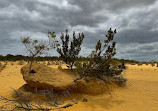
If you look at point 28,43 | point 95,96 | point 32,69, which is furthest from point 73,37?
point 95,96

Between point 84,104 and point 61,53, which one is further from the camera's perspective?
point 61,53

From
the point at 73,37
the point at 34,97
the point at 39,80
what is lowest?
the point at 34,97

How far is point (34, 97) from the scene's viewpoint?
4.80 metres

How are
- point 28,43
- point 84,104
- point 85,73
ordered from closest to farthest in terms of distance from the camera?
point 84,104 < point 85,73 < point 28,43

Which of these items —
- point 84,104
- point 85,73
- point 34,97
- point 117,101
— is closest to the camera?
point 84,104

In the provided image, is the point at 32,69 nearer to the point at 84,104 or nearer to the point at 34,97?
the point at 34,97

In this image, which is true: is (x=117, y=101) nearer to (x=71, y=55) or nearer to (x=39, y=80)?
(x=39, y=80)

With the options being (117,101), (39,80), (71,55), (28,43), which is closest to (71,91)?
(39,80)

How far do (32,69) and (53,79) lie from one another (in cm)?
110

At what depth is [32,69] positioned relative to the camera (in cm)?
547

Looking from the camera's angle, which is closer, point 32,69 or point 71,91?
point 71,91

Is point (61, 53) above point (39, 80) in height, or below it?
above

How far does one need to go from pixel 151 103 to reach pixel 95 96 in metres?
1.88

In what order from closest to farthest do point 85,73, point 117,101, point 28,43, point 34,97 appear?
point 117,101 < point 34,97 < point 85,73 < point 28,43
